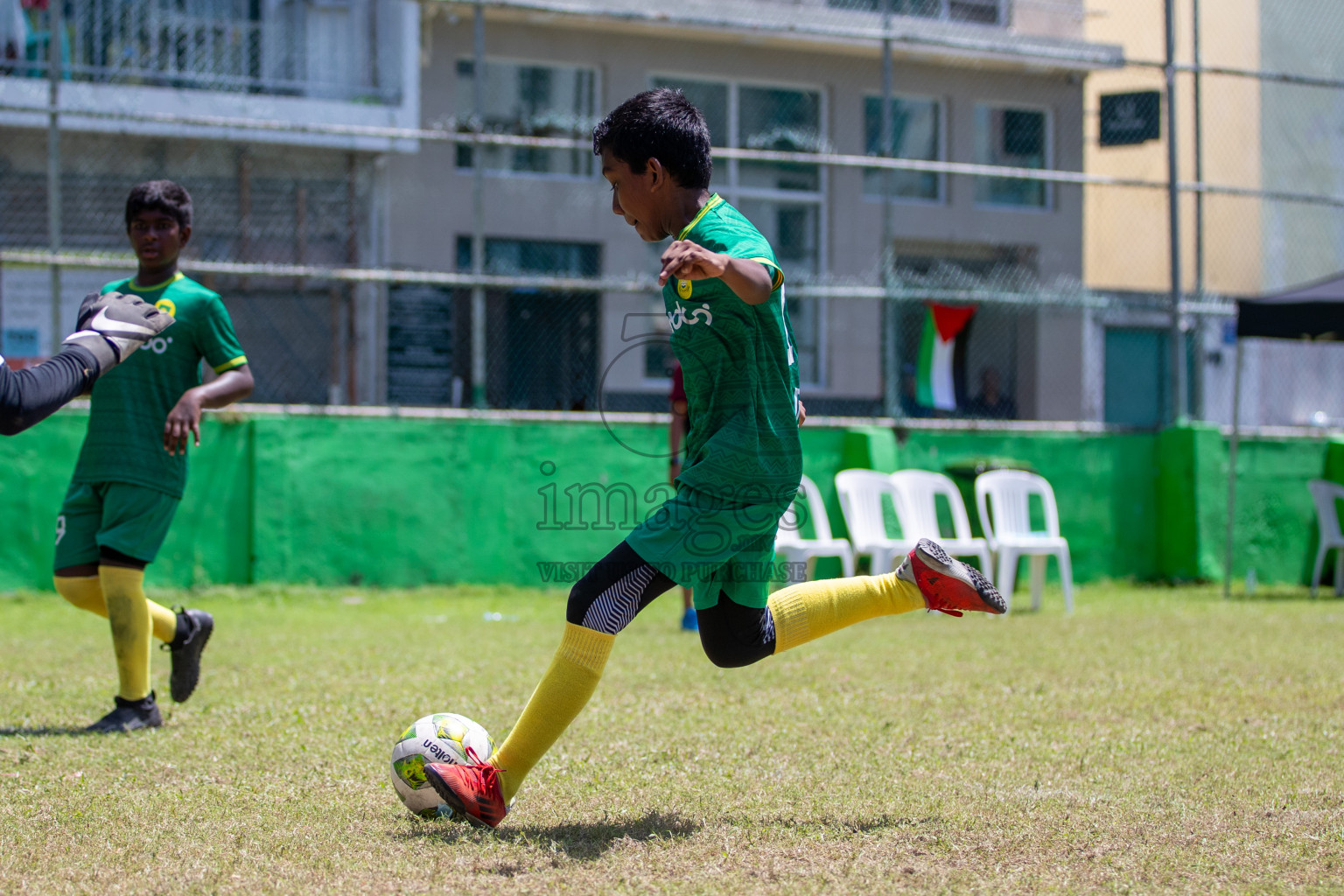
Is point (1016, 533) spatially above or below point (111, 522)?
below

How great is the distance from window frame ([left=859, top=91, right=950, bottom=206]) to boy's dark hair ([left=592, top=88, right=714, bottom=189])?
→ 827cm

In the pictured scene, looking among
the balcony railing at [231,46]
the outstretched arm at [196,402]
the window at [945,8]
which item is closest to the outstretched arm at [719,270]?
the outstretched arm at [196,402]

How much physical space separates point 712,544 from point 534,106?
1290 centimetres

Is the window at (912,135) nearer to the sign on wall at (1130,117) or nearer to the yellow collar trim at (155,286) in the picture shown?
the sign on wall at (1130,117)

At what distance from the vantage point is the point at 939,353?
36.5ft

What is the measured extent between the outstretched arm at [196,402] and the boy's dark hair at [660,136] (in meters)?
2.12

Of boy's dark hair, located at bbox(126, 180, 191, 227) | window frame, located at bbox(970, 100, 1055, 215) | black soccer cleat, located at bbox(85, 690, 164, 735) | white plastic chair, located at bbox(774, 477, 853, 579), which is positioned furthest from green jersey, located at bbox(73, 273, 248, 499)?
window frame, located at bbox(970, 100, 1055, 215)

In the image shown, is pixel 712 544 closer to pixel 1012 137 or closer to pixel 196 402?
pixel 196 402

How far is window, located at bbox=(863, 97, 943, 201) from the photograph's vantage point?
13828 millimetres

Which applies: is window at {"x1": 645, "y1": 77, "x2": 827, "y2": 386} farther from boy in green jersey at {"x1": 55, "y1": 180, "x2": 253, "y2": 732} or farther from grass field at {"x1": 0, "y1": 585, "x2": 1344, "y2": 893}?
boy in green jersey at {"x1": 55, "y1": 180, "x2": 253, "y2": 732}

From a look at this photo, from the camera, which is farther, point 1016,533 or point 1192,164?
point 1192,164

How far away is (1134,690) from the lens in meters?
5.65

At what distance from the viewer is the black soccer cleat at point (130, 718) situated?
4.60 m

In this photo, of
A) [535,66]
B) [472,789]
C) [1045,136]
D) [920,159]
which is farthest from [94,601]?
[1045,136]
